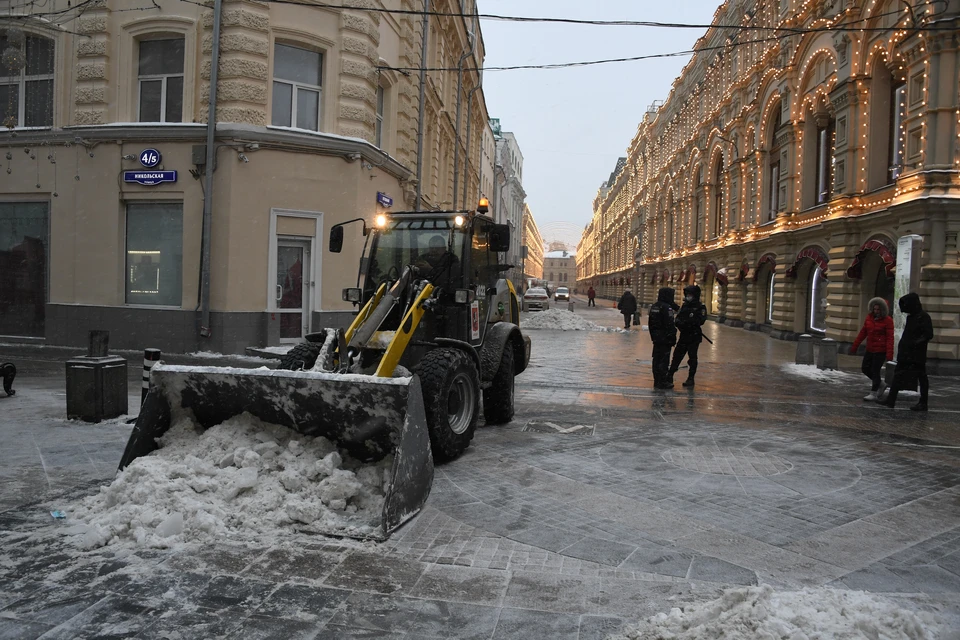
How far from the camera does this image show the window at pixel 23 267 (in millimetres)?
16016

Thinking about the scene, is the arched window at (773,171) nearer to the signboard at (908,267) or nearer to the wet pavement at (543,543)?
the signboard at (908,267)

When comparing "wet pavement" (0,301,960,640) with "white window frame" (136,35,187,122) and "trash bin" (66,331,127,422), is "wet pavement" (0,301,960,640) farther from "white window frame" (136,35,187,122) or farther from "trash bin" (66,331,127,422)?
"white window frame" (136,35,187,122)

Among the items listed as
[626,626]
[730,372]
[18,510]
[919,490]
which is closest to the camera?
[626,626]

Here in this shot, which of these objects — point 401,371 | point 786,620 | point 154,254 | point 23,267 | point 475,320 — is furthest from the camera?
Result: point 23,267

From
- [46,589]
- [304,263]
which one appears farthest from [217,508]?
[304,263]

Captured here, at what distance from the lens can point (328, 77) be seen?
1555 cm

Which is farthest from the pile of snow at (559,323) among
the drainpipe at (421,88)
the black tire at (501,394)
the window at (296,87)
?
the black tire at (501,394)

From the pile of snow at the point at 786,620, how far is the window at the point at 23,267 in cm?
1693

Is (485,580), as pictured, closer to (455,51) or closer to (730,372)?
(730,372)

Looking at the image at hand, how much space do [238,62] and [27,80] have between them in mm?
5549

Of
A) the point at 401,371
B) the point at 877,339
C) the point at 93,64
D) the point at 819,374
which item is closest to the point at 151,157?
the point at 93,64

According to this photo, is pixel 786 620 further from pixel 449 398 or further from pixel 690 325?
pixel 690 325

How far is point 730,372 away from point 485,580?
12391mm

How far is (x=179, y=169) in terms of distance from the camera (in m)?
14.8
